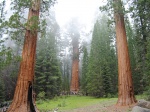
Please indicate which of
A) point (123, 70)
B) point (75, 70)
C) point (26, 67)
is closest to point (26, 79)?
point (26, 67)

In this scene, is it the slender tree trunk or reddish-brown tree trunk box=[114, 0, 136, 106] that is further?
reddish-brown tree trunk box=[114, 0, 136, 106]

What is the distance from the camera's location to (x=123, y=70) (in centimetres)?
1034

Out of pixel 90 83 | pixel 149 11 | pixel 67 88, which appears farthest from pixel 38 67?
pixel 149 11

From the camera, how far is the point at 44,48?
2227cm

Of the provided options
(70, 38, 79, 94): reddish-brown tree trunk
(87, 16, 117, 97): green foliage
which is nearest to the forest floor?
(87, 16, 117, 97): green foliage

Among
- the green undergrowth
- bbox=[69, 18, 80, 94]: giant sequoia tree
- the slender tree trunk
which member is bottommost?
the green undergrowth

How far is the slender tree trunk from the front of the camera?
8.32m

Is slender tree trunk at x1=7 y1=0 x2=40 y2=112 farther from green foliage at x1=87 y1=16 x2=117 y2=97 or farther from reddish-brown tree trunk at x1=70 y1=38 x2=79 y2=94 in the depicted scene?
reddish-brown tree trunk at x1=70 y1=38 x2=79 y2=94

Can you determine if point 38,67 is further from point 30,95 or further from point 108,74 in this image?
point 30,95

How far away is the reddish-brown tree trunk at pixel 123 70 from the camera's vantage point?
398 inches

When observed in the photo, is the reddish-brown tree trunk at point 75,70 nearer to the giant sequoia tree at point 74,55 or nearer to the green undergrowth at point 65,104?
the giant sequoia tree at point 74,55

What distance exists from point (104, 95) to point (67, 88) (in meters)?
9.25

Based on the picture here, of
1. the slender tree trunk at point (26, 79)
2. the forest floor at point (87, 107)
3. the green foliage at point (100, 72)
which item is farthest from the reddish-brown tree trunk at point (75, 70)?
the slender tree trunk at point (26, 79)

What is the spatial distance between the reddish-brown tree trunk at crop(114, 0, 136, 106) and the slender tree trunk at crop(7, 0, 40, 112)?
4.27m
